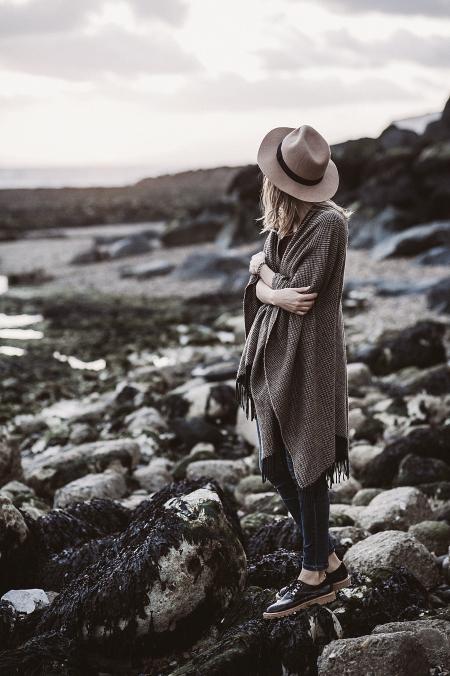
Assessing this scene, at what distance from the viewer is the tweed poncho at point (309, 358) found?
138 inches

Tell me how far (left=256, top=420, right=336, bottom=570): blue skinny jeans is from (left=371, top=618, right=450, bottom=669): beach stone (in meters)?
0.42

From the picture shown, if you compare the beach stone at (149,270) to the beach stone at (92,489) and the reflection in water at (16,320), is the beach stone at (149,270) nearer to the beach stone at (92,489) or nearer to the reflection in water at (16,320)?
the reflection in water at (16,320)

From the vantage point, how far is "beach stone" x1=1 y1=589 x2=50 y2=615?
4219mm

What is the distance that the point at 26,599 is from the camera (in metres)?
4.29

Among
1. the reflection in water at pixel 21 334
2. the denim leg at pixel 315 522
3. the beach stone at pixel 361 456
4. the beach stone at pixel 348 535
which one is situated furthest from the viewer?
the reflection in water at pixel 21 334

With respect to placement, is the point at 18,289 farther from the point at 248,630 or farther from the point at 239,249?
the point at 248,630

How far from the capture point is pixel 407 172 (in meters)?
22.9

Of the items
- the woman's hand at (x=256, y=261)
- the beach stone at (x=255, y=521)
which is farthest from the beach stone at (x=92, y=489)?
the woman's hand at (x=256, y=261)

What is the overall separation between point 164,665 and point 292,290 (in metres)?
1.89

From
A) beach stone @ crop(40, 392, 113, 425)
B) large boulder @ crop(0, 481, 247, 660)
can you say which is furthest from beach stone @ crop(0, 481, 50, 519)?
beach stone @ crop(40, 392, 113, 425)

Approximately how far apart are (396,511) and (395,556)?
36.0 inches

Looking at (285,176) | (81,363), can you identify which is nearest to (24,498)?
(285,176)

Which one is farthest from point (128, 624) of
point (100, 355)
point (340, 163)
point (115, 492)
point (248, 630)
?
point (340, 163)

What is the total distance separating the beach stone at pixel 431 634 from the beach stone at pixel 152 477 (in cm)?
331
